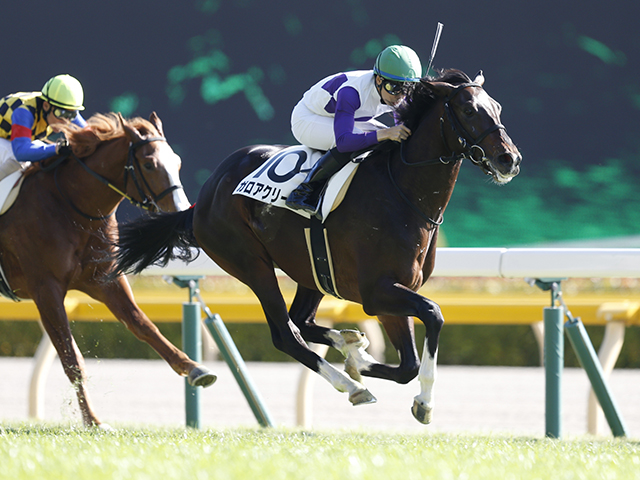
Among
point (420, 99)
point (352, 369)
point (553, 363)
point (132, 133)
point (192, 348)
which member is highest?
point (420, 99)

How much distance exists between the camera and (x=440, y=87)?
3.87 m

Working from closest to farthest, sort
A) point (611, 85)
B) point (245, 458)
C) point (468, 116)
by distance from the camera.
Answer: point (245, 458), point (468, 116), point (611, 85)

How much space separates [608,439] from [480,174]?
2.32 metres

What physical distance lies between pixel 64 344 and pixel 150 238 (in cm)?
73

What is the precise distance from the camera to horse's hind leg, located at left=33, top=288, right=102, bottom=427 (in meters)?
4.59

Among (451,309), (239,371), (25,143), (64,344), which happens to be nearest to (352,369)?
(239,371)

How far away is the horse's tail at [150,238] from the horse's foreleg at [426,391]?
68.3 inches

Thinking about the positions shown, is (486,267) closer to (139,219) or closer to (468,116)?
(468,116)

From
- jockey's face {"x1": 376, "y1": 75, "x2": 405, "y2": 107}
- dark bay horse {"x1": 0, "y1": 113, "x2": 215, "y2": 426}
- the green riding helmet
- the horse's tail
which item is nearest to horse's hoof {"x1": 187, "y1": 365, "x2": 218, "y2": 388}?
dark bay horse {"x1": 0, "y1": 113, "x2": 215, "y2": 426}

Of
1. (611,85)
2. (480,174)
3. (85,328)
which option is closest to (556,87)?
(611,85)

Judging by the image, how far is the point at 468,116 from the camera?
374 cm

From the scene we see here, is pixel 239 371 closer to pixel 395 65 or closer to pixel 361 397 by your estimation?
pixel 361 397

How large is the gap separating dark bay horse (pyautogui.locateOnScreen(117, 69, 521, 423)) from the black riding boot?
0.30 feet

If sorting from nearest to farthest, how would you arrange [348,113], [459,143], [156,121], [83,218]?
[459,143]
[348,113]
[83,218]
[156,121]
